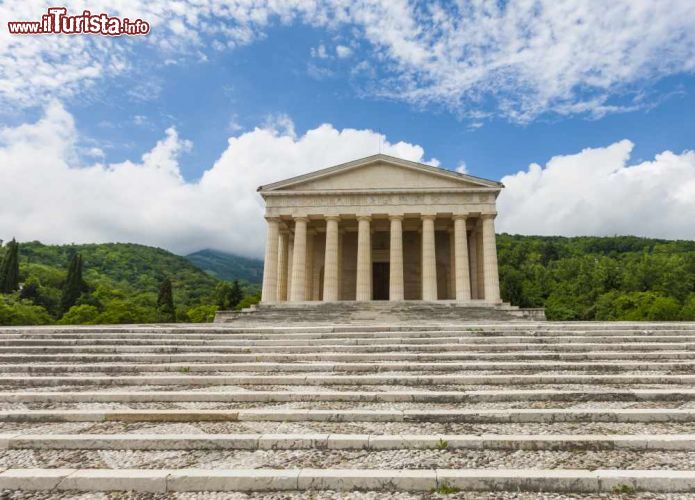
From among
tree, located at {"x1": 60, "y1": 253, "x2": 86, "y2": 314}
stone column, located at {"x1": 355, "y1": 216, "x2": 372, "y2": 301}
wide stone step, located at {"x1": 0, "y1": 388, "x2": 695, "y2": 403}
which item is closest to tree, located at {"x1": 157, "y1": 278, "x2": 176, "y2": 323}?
tree, located at {"x1": 60, "y1": 253, "x2": 86, "y2": 314}

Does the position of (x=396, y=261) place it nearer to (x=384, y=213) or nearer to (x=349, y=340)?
(x=384, y=213)

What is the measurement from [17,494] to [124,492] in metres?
1.27

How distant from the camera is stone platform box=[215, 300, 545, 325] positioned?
21547 mm

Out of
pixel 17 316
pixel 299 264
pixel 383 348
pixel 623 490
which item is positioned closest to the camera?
pixel 623 490

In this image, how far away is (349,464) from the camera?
5.55 m

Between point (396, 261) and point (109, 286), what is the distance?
240 ft

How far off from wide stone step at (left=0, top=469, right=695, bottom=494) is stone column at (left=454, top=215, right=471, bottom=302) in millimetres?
22792

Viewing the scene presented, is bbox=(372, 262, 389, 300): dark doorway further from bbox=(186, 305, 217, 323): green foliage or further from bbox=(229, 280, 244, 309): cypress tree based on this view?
bbox=(186, 305, 217, 323): green foliage

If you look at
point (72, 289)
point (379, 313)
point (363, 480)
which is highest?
point (72, 289)

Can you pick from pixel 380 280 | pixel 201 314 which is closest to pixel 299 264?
pixel 380 280

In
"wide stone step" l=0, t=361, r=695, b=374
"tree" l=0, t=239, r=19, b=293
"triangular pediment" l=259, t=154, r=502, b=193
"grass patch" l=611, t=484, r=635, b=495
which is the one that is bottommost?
"grass patch" l=611, t=484, r=635, b=495

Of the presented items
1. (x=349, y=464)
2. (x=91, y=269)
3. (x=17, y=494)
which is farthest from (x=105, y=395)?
(x=91, y=269)

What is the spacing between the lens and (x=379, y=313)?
23.2 meters

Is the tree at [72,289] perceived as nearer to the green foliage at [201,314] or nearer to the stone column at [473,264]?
the green foliage at [201,314]
